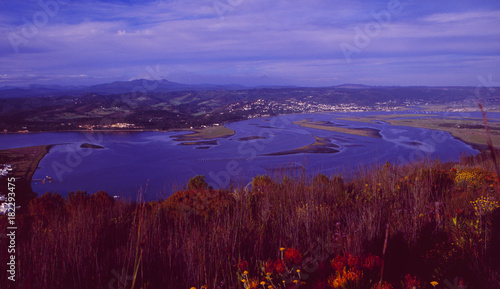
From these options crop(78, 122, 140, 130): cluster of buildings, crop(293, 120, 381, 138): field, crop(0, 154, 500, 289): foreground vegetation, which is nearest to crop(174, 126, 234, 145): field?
crop(78, 122, 140, 130): cluster of buildings

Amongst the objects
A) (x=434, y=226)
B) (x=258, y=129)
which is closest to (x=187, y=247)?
(x=434, y=226)

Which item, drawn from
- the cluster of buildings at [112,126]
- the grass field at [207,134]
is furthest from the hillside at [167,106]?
the grass field at [207,134]

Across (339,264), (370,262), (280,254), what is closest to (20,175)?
(280,254)

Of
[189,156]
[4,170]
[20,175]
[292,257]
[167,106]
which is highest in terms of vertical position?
[167,106]

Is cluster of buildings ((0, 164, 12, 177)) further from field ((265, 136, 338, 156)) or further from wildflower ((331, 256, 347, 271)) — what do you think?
field ((265, 136, 338, 156))

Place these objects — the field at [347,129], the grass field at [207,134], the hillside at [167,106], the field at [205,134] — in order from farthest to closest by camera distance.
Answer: the grass field at [207,134], the field at [205,134], the field at [347,129], the hillside at [167,106]

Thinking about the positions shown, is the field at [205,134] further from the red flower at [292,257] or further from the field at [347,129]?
the red flower at [292,257]

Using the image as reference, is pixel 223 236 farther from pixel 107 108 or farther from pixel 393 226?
pixel 107 108

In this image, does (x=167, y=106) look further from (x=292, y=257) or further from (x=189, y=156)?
(x=292, y=257)
